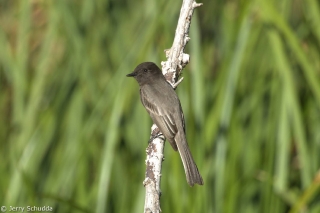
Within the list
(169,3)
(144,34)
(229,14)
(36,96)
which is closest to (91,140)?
(36,96)

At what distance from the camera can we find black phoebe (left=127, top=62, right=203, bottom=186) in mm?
3918

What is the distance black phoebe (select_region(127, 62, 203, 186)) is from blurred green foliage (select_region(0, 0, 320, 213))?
0.14 m

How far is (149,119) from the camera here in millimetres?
5039

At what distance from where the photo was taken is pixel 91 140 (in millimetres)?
4965

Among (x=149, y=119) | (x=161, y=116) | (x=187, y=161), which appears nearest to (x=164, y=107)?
(x=161, y=116)

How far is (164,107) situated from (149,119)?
0.88m

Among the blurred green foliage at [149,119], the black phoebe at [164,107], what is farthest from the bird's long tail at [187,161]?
the blurred green foliage at [149,119]

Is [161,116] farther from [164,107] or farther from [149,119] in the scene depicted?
[149,119]

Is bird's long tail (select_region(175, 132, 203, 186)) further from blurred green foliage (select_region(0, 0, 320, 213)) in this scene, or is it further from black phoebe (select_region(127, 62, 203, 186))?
blurred green foliage (select_region(0, 0, 320, 213))

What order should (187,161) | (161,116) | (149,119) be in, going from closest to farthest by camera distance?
1. (187,161)
2. (161,116)
3. (149,119)

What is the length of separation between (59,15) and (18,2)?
898mm

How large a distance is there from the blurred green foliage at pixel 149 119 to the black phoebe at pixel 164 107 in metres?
0.14

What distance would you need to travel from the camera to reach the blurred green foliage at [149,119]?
14.6ft

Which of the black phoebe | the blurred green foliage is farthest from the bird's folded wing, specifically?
the blurred green foliage
